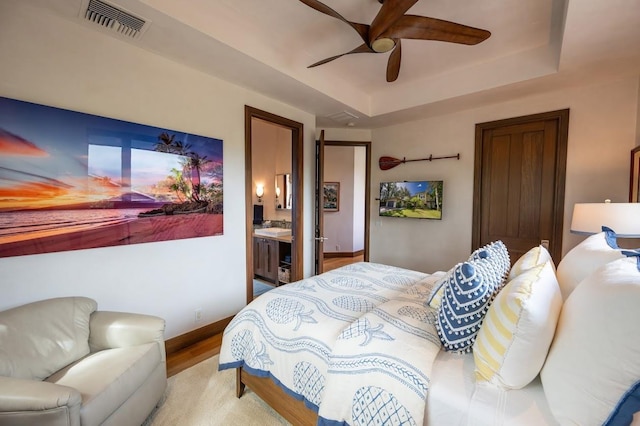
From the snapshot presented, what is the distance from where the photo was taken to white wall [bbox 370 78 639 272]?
8.67 ft

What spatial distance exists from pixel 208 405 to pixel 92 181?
1.77m

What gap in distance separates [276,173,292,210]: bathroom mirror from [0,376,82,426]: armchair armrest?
4.29 metres

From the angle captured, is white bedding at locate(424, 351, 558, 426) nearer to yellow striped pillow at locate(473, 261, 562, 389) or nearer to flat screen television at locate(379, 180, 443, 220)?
yellow striped pillow at locate(473, 261, 562, 389)

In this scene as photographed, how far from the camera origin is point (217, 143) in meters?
2.72

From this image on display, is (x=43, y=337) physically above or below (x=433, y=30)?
below

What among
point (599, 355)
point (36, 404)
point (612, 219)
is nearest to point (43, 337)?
point (36, 404)

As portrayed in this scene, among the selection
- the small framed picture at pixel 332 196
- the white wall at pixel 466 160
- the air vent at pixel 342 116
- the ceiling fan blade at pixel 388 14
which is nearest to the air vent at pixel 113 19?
the ceiling fan blade at pixel 388 14

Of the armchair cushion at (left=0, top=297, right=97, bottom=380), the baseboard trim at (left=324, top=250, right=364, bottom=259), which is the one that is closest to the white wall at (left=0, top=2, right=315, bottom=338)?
the armchair cushion at (left=0, top=297, right=97, bottom=380)

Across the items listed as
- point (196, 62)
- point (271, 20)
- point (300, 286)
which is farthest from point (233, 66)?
point (300, 286)

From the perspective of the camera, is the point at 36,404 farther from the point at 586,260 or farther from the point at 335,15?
the point at 586,260

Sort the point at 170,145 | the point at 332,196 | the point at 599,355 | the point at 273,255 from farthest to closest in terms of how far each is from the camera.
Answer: the point at 332,196, the point at 273,255, the point at 170,145, the point at 599,355

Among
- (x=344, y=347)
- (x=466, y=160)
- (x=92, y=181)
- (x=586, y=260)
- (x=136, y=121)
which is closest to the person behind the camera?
(x=344, y=347)

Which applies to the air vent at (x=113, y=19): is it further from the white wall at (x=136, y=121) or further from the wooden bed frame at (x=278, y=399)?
the wooden bed frame at (x=278, y=399)

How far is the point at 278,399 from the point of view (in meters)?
1.59
